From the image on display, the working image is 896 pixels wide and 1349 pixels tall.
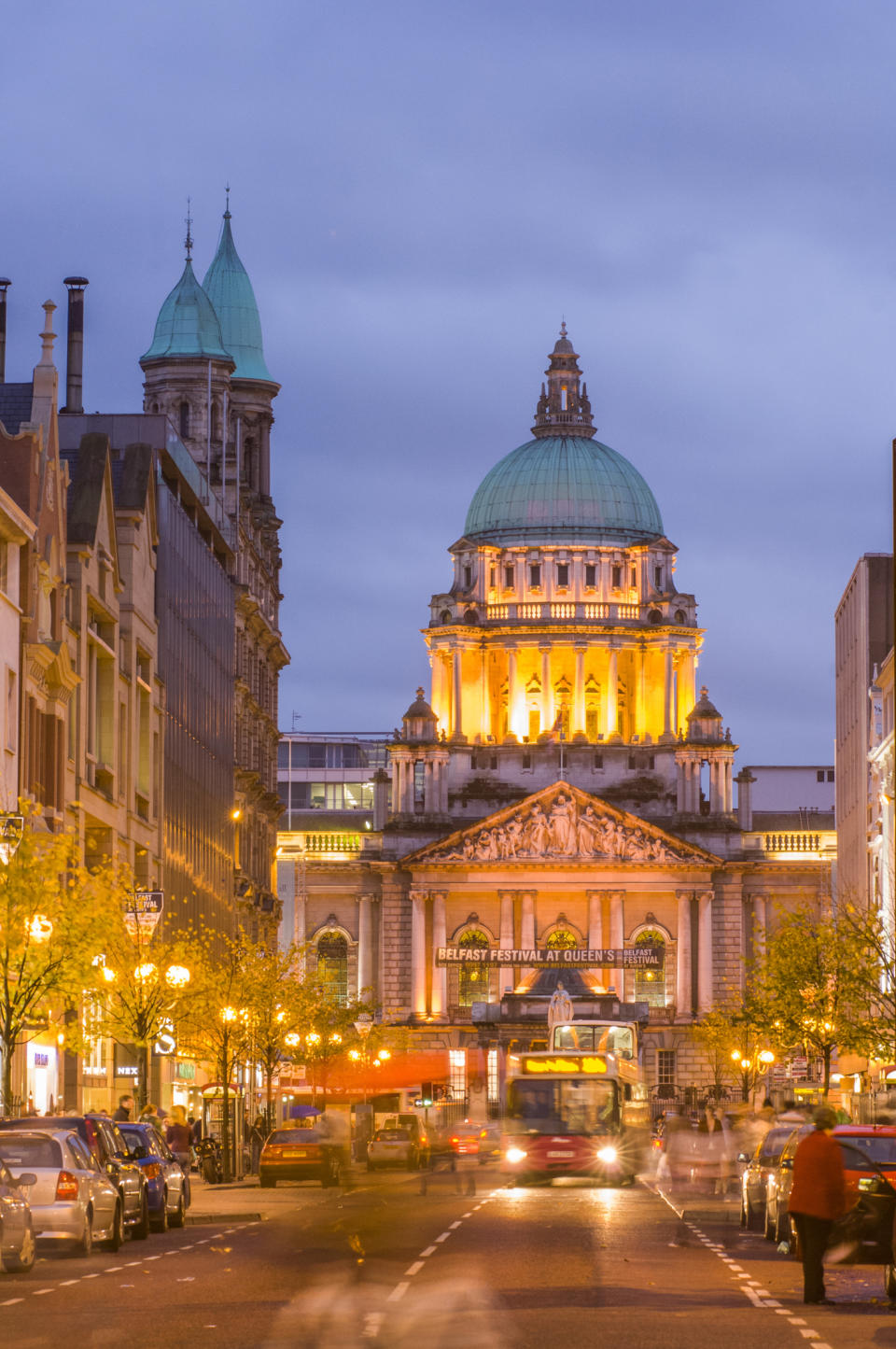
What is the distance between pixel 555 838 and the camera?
531 ft

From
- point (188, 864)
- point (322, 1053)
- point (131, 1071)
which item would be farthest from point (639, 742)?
point (131, 1071)

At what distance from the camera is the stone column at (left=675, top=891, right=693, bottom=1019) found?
526 ft

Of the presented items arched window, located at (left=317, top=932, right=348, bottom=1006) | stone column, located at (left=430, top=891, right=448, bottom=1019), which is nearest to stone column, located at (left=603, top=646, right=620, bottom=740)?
stone column, located at (left=430, top=891, right=448, bottom=1019)

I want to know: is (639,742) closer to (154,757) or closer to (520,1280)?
(154,757)

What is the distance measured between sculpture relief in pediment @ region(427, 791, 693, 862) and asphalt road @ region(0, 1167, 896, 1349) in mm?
114609

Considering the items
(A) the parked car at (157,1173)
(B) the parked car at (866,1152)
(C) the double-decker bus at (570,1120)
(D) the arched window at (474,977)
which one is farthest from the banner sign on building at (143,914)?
(D) the arched window at (474,977)

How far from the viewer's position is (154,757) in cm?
7969

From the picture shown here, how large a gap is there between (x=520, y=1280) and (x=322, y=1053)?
80.1 m

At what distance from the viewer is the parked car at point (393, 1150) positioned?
84750mm

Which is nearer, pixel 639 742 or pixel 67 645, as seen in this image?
pixel 67 645

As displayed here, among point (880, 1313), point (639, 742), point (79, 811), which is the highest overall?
point (639, 742)

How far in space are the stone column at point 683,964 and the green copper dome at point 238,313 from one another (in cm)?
5320

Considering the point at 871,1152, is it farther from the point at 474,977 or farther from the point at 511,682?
the point at 511,682

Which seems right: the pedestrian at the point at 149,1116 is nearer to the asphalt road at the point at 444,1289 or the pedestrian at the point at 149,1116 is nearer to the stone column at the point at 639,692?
the asphalt road at the point at 444,1289
